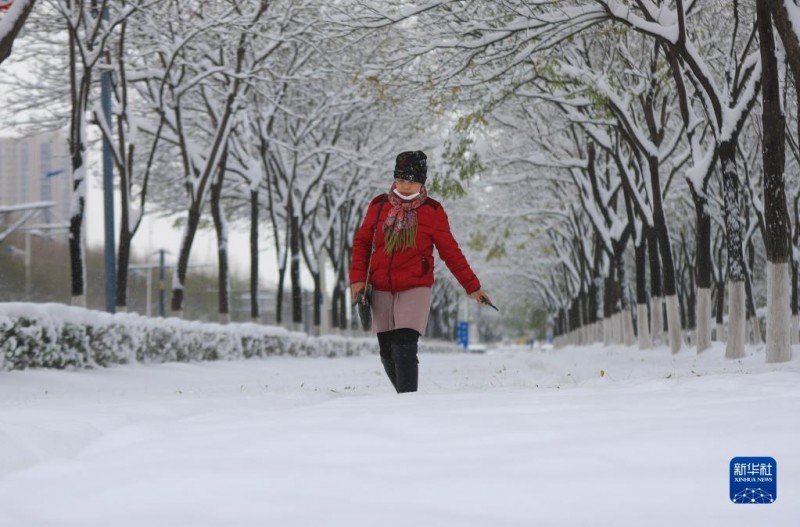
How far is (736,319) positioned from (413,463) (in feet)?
38.4

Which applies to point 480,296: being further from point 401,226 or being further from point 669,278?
point 669,278

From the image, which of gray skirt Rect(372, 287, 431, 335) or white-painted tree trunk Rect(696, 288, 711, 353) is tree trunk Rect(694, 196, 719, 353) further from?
gray skirt Rect(372, 287, 431, 335)

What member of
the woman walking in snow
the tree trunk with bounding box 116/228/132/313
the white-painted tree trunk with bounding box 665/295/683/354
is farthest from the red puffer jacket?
the white-painted tree trunk with bounding box 665/295/683/354

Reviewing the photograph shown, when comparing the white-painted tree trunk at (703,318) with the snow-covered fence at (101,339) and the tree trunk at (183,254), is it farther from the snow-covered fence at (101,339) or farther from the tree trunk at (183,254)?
the tree trunk at (183,254)

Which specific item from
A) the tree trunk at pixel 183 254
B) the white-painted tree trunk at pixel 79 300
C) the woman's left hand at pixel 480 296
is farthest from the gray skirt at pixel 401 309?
the tree trunk at pixel 183 254

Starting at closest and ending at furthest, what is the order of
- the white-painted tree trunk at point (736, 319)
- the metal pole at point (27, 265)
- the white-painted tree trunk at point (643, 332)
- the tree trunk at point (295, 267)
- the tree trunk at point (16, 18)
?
the tree trunk at point (16, 18), the white-painted tree trunk at point (736, 319), the white-painted tree trunk at point (643, 332), the tree trunk at point (295, 267), the metal pole at point (27, 265)

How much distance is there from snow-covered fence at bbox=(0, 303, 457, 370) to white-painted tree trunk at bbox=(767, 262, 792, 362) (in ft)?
26.1

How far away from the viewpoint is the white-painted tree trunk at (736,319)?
45.6 ft

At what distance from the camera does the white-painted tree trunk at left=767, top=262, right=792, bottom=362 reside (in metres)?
10.9

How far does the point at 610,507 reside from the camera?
3.04m

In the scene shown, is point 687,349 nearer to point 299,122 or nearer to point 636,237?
point 636,237

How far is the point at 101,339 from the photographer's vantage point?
1202 cm

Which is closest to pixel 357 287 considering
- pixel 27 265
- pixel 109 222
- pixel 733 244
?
pixel 733 244

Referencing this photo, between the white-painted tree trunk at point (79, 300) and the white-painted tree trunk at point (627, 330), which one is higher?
the white-painted tree trunk at point (79, 300)
